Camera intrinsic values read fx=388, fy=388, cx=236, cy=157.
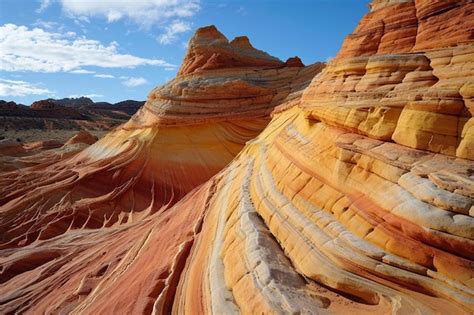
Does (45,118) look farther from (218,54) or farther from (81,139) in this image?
(218,54)

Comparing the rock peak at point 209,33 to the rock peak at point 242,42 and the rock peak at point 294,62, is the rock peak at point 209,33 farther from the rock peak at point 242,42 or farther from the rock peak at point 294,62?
the rock peak at point 294,62

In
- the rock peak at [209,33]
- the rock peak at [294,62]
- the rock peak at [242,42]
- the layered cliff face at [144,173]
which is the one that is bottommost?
the layered cliff face at [144,173]

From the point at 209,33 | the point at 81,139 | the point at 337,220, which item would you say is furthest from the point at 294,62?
the point at 81,139

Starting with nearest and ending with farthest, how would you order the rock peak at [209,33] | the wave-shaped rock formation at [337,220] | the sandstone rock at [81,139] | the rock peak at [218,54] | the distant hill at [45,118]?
1. the wave-shaped rock formation at [337,220]
2. the rock peak at [218,54]
3. the rock peak at [209,33]
4. the sandstone rock at [81,139]
5. the distant hill at [45,118]

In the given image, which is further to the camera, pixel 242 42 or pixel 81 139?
pixel 81 139

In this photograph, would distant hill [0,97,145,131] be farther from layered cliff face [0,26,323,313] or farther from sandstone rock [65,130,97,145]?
layered cliff face [0,26,323,313]

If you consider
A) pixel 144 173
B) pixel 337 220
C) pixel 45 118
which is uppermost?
pixel 337 220

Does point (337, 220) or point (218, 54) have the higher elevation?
point (218, 54)

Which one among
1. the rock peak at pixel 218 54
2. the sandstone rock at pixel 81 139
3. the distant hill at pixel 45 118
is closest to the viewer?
the rock peak at pixel 218 54

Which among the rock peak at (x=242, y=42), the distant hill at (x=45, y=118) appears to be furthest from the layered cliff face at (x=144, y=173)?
the distant hill at (x=45, y=118)

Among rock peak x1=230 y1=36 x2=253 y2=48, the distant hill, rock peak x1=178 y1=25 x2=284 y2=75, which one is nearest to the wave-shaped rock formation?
rock peak x1=178 y1=25 x2=284 y2=75

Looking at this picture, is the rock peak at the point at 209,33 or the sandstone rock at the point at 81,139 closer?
the rock peak at the point at 209,33
